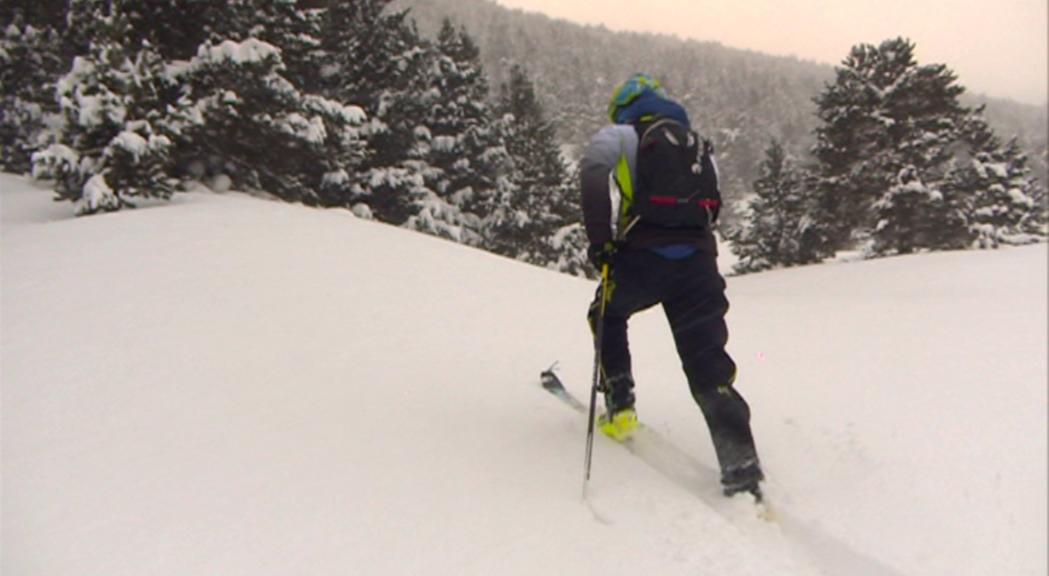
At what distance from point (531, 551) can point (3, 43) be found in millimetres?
17442

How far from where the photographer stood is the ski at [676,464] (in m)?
2.88

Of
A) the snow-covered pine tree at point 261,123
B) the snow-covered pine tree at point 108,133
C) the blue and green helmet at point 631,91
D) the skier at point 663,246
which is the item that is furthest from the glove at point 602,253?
the snow-covered pine tree at point 261,123

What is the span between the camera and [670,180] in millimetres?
3154

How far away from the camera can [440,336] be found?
15.8 ft

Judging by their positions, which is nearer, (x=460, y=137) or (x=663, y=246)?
(x=663, y=246)

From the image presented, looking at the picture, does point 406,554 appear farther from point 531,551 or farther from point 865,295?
point 865,295

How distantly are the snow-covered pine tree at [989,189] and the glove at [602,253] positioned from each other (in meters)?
24.9

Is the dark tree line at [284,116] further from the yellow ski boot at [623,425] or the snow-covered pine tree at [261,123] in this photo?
the yellow ski boot at [623,425]

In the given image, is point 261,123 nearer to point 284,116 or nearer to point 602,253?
point 284,116

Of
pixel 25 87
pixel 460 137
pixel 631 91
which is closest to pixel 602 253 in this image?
pixel 631 91

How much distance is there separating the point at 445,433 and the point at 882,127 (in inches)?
996

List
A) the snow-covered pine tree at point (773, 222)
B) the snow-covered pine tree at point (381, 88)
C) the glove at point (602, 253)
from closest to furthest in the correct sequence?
the glove at point (602, 253), the snow-covered pine tree at point (381, 88), the snow-covered pine tree at point (773, 222)

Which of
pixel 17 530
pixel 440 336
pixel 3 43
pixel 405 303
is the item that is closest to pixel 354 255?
pixel 405 303

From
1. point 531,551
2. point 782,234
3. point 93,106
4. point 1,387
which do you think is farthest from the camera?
point 782,234
